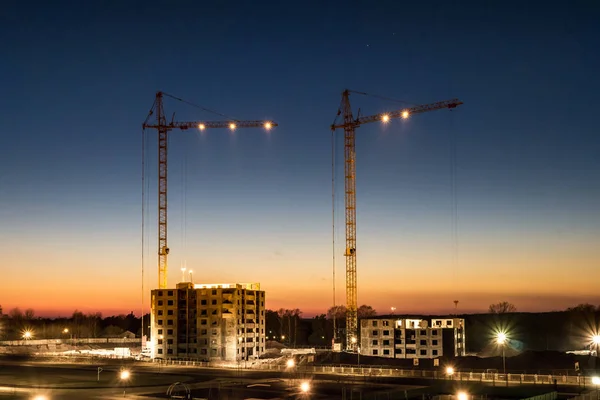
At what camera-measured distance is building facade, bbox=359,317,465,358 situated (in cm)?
15762

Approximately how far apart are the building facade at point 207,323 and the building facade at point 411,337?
25.0 meters

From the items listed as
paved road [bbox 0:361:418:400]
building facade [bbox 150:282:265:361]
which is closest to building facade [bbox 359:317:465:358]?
building facade [bbox 150:282:265:361]

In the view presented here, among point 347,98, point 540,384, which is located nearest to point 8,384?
point 540,384

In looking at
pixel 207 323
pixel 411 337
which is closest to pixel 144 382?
pixel 207 323

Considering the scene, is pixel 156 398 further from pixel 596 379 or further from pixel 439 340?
pixel 439 340

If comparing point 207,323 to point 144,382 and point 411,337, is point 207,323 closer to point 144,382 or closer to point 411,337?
point 411,337

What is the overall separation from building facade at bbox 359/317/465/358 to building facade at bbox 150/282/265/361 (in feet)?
81.9

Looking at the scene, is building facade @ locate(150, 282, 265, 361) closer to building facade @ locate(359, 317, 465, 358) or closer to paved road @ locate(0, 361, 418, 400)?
paved road @ locate(0, 361, 418, 400)

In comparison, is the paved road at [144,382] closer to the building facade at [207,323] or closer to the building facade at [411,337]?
the building facade at [207,323]

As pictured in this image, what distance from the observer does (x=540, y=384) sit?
294 feet

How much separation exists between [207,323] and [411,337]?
4517 centimetres

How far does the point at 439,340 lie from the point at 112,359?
2745 inches

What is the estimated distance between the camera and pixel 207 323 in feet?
508

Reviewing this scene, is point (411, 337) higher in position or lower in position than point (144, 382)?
higher
